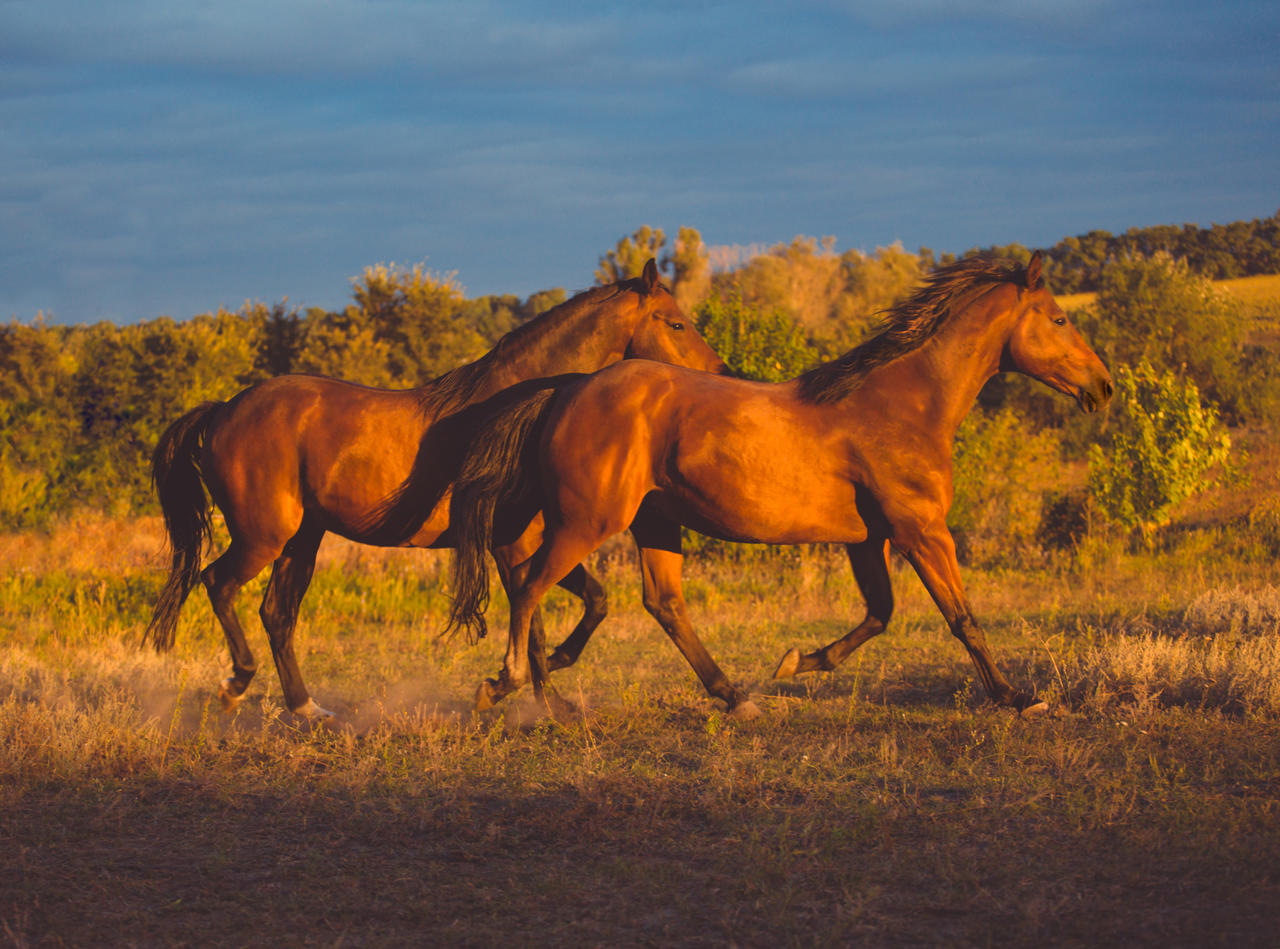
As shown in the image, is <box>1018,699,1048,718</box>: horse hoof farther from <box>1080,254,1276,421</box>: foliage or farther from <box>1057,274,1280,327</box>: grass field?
<box>1057,274,1280,327</box>: grass field

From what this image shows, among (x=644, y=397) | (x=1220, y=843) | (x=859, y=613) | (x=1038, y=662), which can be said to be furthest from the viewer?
(x=859, y=613)

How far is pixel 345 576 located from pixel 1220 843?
34.9 ft

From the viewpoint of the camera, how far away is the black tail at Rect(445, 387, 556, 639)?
6016mm

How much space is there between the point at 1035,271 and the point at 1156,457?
929 centimetres

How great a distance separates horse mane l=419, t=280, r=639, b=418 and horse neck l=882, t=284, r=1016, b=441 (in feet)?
5.95

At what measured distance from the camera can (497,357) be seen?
21.6 feet

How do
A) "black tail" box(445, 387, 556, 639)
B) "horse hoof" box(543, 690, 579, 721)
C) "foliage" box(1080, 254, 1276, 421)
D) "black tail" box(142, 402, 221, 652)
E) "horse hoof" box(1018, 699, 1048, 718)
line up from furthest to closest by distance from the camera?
"foliage" box(1080, 254, 1276, 421)
"black tail" box(142, 402, 221, 652)
"horse hoof" box(543, 690, 579, 721)
"black tail" box(445, 387, 556, 639)
"horse hoof" box(1018, 699, 1048, 718)

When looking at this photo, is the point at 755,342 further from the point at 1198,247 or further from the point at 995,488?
the point at 1198,247

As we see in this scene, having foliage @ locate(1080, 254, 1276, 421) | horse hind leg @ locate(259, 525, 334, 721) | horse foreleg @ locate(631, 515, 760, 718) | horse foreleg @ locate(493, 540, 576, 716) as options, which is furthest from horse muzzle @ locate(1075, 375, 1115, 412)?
foliage @ locate(1080, 254, 1276, 421)

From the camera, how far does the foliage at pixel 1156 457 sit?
46.1ft

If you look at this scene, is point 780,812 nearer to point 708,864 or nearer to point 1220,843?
point 708,864

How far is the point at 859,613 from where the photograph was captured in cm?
1029

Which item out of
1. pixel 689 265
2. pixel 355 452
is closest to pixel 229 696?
pixel 355 452

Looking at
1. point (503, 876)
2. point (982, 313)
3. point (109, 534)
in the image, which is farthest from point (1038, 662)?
point (109, 534)
